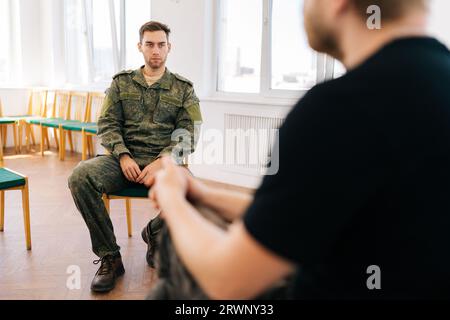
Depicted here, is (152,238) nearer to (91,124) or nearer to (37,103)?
(91,124)

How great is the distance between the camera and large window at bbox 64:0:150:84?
5900mm

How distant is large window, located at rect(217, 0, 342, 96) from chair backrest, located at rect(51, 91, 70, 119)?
2533 millimetres

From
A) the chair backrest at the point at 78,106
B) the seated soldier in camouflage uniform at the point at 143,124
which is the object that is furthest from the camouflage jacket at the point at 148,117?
the chair backrest at the point at 78,106

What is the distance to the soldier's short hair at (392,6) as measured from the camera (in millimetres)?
618

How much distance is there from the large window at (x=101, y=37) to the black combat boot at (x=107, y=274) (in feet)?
13.1

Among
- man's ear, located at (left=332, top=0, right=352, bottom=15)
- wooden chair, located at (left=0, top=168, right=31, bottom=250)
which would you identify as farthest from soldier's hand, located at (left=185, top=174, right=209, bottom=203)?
wooden chair, located at (left=0, top=168, right=31, bottom=250)

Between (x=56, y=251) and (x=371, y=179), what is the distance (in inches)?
99.0

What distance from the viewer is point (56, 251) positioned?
2.71 meters

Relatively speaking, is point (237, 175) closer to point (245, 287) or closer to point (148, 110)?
point (148, 110)

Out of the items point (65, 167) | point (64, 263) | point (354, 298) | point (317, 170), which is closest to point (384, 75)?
point (317, 170)
